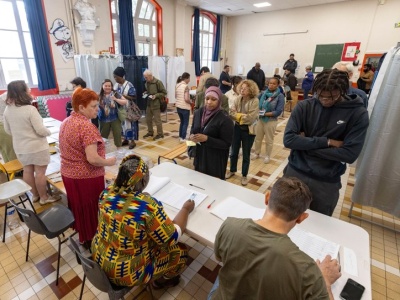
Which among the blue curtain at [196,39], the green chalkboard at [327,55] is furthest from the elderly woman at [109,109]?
the green chalkboard at [327,55]

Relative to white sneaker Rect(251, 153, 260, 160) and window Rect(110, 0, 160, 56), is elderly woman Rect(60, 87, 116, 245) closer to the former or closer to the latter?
white sneaker Rect(251, 153, 260, 160)

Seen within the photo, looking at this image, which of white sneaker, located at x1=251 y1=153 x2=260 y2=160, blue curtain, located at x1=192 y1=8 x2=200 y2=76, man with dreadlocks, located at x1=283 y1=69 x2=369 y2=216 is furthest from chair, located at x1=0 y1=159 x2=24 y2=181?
blue curtain, located at x1=192 y1=8 x2=200 y2=76

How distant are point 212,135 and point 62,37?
5.67 meters

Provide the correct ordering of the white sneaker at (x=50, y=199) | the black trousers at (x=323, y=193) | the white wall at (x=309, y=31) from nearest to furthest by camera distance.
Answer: the black trousers at (x=323, y=193) → the white sneaker at (x=50, y=199) → the white wall at (x=309, y=31)

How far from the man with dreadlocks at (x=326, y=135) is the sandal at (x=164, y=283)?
128cm

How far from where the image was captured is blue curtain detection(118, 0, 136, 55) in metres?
6.81

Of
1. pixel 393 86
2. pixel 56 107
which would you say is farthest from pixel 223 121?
pixel 56 107

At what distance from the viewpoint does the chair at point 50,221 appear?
1699 mm

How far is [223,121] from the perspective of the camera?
7.23 ft

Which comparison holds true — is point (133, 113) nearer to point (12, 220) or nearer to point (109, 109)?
point (109, 109)

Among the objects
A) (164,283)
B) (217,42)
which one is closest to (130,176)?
(164,283)

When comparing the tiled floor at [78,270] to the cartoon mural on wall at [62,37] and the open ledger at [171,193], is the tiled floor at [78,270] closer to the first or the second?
the open ledger at [171,193]

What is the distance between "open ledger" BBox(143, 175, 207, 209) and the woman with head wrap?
0.53 meters

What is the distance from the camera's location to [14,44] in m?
5.29
